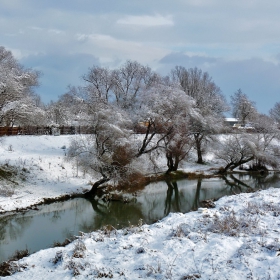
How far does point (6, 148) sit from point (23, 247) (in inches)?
679

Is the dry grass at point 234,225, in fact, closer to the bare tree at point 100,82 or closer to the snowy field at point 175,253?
the snowy field at point 175,253

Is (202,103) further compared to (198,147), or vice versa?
(202,103)

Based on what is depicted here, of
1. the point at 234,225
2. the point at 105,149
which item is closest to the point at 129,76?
the point at 105,149

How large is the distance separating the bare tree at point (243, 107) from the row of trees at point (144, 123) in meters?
16.0

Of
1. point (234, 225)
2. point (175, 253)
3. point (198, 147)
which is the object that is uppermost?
point (198, 147)

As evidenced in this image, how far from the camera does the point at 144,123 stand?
28547 millimetres

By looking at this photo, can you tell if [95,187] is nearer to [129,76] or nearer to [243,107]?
[129,76]

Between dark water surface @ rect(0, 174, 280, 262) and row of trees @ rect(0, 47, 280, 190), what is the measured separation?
2.50 metres

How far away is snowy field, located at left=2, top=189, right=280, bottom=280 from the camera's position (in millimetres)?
7363

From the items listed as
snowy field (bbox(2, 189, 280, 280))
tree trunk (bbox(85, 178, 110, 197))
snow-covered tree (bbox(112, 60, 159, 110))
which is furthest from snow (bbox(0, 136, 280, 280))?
snow-covered tree (bbox(112, 60, 159, 110))

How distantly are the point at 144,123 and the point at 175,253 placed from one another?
20.6 m

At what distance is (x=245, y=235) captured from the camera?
915 centimetres

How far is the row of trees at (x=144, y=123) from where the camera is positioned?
77.7 ft

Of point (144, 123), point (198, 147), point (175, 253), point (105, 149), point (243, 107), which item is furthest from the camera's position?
point (243, 107)
